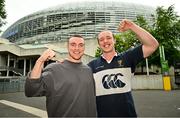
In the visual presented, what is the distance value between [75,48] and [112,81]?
0.61 meters

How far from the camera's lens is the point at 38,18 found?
68.4 meters

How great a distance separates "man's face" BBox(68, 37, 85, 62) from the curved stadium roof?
A: 54.3 m

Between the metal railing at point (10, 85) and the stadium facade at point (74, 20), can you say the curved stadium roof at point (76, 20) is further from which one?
the metal railing at point (10, 85)

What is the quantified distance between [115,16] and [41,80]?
62.4 m

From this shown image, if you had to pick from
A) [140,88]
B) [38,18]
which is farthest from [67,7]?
[140,88]

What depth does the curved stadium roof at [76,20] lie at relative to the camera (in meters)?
59.6

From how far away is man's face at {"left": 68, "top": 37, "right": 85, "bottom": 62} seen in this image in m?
2.48

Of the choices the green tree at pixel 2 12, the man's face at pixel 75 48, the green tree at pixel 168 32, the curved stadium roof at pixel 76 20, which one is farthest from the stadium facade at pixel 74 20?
the man's face at pixel 75 48

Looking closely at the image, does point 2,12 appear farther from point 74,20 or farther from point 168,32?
point 74,20

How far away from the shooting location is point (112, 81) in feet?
8.97

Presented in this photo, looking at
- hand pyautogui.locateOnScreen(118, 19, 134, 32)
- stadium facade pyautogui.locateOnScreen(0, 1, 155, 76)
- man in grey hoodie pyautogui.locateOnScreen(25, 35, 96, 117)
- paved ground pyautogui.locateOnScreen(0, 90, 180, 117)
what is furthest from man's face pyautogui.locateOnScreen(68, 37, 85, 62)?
stadium facade pyautogui.locateOnScreen(0, 1, 155, 76)

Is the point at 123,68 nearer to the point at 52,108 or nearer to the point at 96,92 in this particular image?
the point at 96,92

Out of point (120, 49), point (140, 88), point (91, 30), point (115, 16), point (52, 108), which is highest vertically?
point (115, 16)

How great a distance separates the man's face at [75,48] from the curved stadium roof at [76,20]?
54.3 m
